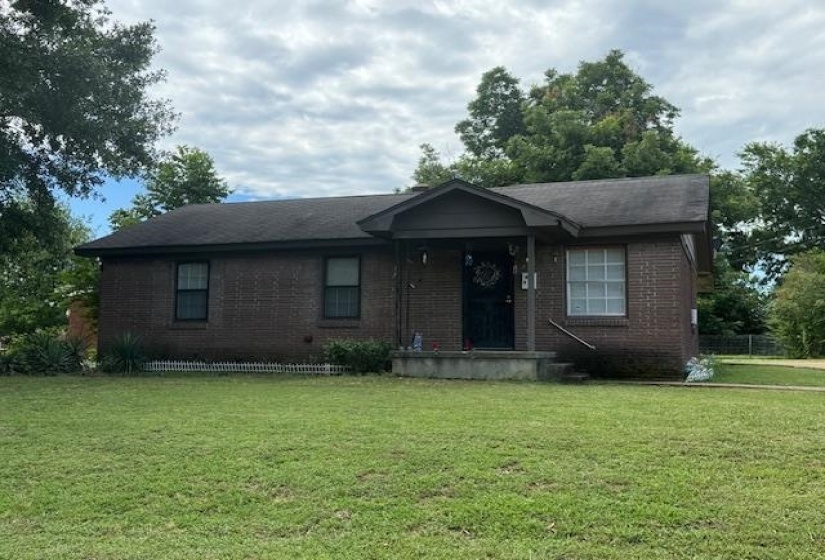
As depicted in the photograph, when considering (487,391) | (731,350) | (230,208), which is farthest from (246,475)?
(731,350)

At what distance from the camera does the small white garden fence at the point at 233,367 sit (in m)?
15.4

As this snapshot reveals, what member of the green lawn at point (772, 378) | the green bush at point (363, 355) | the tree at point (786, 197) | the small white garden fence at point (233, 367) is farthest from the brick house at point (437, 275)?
the tree at point (786, 197)

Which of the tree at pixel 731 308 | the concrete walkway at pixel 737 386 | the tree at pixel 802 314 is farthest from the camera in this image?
the tree at pixel 731 308

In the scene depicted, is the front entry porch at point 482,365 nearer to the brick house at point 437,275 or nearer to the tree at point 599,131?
the brick house at point 437,275

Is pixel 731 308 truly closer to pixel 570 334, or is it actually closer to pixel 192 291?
pixel 570 334

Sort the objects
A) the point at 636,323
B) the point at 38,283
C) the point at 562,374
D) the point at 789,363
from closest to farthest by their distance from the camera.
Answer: the point at 562,374, the point at 636,323, the point at 789,363, the point at 38,283

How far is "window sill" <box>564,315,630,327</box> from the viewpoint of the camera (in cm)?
1388

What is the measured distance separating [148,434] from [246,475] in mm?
1946

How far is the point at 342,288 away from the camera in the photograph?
16141mm

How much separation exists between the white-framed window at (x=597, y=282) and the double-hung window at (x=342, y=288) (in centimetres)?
443

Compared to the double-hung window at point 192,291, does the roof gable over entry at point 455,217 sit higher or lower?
higher

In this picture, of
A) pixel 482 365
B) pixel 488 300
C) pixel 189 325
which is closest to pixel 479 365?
pixel 482 365

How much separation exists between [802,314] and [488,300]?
1995 centimetres

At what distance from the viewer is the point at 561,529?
4.54m
